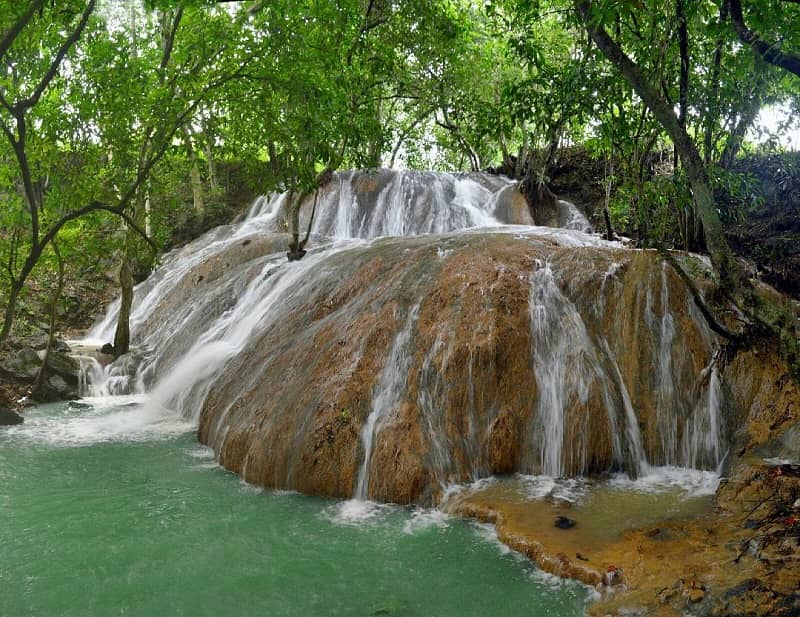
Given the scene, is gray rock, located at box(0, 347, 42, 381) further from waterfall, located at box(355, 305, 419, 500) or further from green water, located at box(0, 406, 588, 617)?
waterfall, located at box(355, 305, 419, 500)

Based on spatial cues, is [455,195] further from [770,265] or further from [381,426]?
[381,426]

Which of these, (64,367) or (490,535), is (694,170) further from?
(64,367)

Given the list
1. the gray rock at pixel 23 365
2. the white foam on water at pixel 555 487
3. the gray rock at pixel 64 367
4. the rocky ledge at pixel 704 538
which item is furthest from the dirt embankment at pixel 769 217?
the gray rock at pixel 23 365

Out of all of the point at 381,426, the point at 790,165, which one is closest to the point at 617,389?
the point at 381,426

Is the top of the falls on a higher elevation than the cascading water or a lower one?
higher

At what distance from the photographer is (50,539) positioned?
20.0 ft

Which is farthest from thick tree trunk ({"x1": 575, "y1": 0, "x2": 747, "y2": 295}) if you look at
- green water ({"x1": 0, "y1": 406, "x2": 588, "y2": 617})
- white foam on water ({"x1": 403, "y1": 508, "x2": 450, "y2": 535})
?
white foam on water ({"x1": 403, "y1": 508, "x2": 450, "y2": 535})

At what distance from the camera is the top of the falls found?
747 inches

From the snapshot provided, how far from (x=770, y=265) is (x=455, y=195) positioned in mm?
10217

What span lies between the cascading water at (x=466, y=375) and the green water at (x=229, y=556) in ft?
2.04

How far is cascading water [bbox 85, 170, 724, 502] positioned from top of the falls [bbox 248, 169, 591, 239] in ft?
27.6

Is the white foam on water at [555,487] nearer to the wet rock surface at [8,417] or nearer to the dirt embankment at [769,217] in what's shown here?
the dirt embankment at [769,217]

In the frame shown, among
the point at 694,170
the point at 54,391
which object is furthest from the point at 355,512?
the point at 54,391

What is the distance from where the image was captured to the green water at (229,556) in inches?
189
